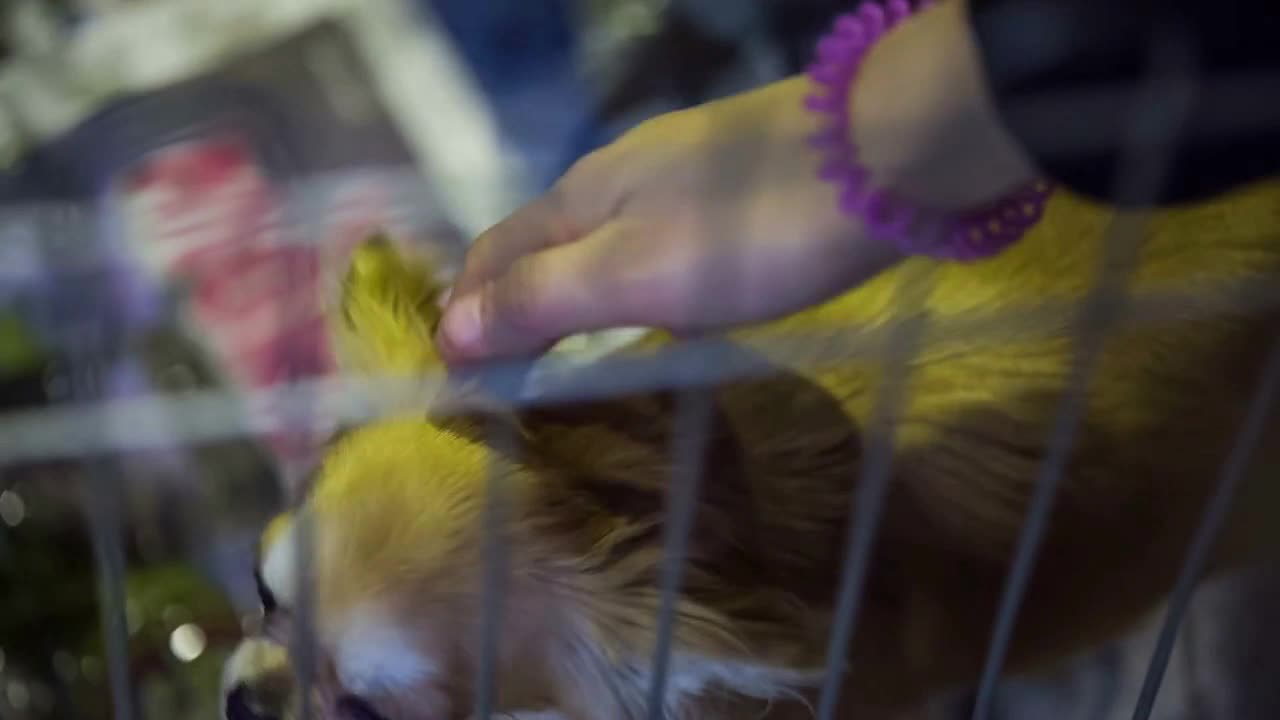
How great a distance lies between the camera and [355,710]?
1.83ft

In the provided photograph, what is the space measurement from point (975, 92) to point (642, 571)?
8.7 inches

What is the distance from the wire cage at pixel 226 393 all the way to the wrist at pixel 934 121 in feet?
0.06

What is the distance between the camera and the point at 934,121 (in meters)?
0.40

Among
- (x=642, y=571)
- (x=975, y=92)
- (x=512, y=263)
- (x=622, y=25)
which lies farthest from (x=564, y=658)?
(x=622, y=25)

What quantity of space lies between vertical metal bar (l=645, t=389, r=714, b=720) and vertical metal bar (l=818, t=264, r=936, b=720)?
0.18ft

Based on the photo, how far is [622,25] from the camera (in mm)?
1027

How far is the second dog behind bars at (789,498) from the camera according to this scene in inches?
20.9

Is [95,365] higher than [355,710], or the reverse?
[95,365]

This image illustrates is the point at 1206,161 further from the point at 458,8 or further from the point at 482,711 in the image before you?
the point at 458,8

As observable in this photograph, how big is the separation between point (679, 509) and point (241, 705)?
0.20m

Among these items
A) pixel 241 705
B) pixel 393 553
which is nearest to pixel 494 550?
pixel 393 553

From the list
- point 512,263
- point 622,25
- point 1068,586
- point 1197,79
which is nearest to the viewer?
point 1197,79

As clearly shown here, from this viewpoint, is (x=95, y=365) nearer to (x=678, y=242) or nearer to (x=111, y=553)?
(x=111, y=553)

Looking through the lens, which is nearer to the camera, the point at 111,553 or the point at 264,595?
the point at 111,553
